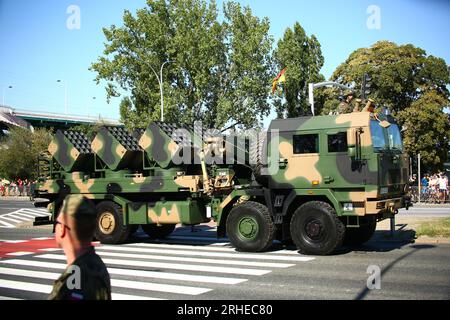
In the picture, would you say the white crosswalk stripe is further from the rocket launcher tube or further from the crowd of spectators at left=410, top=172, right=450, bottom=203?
the crowd of spectators at left=410, top=172, right=450, bottom=203

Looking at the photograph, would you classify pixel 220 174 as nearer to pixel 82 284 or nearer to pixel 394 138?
pixel 394 138

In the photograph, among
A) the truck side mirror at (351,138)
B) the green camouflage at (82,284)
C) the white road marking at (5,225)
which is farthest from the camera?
the white road marking at (5,225)

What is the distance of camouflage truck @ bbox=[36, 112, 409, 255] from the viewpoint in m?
11.1

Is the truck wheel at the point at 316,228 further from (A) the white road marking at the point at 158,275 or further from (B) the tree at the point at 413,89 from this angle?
(B) the tree at the point at 413,89

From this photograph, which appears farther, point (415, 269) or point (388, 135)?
point (388, 135)

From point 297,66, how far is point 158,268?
3534cm

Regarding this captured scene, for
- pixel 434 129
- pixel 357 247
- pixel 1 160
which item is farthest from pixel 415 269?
pixel 1 160

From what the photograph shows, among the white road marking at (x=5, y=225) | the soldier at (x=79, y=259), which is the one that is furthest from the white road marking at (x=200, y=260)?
the white road marking at (x=5, y=225)

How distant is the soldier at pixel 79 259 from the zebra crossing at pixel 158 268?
4.51 meters

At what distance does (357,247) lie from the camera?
12484mm

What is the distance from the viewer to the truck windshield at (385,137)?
11.2 m

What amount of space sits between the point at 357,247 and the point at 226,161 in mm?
3922

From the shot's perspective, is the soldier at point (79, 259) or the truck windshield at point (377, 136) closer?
the soldier at point (79, 259)
